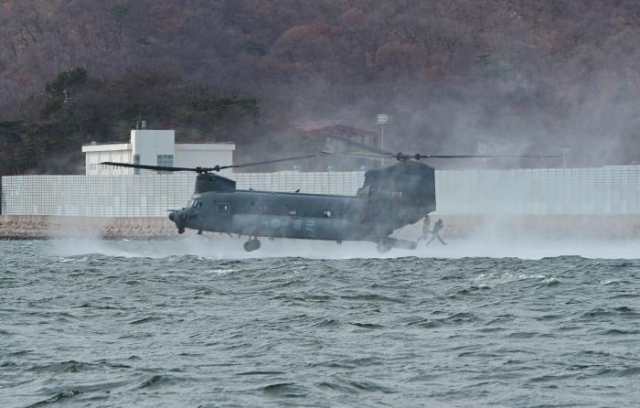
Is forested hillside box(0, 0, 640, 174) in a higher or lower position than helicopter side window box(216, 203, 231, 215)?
higher

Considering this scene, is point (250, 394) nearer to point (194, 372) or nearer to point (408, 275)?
point (194, 372)

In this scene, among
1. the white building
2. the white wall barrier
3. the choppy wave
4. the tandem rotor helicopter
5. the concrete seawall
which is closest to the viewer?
the choppy wave

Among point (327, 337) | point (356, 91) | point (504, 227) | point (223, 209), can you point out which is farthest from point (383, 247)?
point (356, 91)

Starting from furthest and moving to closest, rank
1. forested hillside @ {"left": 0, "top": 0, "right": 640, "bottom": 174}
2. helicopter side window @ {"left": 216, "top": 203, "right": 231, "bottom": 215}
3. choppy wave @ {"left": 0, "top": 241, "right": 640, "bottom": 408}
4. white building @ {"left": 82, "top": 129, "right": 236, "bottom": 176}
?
forested hillside @ {"left": 0, "top": 0, "right": 640, "bottom": 174}, white building @ {"left": 82, "top": 129, "right": 236, "bottom": 176}, helicopter side window @ {"left": 216, "top": 203, "right": 231, "bottom": 215}, choppy wave @ {"left": 0, "top": 241, "right": 640, "bottom": 408}

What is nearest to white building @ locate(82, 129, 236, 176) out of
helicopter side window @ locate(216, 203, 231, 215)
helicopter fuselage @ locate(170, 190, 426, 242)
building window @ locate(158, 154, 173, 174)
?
building window @ locate(158, 154, 173, 174)

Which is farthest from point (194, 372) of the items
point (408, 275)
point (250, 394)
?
point (408, 275)

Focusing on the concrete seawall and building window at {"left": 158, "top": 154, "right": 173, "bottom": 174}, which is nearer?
the concrete seawall

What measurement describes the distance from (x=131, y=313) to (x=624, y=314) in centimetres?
1123

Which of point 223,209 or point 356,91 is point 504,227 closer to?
point 223,209

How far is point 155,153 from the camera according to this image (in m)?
87.4

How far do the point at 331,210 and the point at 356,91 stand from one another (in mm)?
138682

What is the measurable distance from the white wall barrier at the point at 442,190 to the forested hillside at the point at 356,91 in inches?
763

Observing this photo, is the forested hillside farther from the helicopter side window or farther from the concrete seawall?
the helicopter side window

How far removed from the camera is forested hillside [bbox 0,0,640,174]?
120312mm
